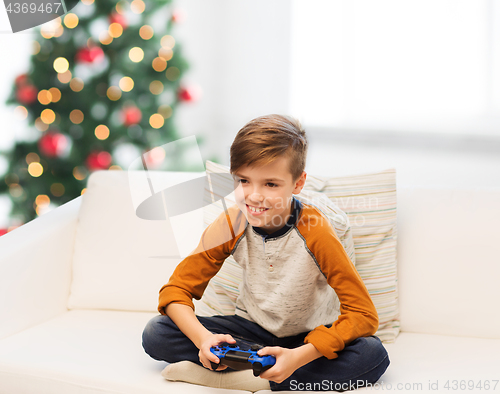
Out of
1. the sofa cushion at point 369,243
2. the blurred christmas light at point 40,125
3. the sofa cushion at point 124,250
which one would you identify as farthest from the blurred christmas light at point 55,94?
the sofa cushion at point 369,243

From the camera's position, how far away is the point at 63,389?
42.7 inches

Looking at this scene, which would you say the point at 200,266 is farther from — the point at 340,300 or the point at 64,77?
the point at 64,77

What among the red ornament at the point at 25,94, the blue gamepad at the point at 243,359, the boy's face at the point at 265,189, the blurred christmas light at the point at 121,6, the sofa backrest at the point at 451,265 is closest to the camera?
the blue gamepad at the point at 243,359

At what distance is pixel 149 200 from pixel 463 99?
1.79 meters

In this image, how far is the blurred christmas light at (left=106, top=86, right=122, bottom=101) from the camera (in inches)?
93.7

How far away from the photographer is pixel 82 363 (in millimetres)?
1130

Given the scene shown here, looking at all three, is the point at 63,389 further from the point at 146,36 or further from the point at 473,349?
the point at 146,36

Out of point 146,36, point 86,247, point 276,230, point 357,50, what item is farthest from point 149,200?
point 357,50

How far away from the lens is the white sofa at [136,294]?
1.10m

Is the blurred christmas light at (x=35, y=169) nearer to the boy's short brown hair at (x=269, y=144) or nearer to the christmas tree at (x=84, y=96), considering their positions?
the christmas tree at (x=84, y=96)

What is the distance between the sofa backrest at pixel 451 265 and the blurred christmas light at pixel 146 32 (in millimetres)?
1586

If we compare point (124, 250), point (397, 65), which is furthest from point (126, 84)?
point (397, 65)

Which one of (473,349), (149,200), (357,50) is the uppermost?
(357,50)

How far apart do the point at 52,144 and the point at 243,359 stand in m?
1.69
